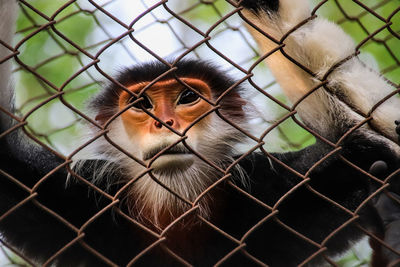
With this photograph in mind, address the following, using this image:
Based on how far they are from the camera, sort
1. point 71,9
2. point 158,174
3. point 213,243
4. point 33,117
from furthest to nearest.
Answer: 1. point 71,9
2. point 33,117
3. point 213,243
4. point 158,174

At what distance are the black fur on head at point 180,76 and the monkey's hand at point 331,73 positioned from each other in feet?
1.47

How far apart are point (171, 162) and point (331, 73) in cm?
75

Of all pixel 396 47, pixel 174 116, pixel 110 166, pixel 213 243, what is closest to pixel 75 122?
pixel 110 166

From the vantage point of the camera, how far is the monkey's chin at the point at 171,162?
7.68 feet

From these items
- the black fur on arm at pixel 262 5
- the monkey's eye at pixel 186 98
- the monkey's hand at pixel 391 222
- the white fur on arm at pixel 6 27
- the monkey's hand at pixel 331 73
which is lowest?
the monkey's hand at pixel 391 222

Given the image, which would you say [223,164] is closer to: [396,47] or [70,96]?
[70,96]

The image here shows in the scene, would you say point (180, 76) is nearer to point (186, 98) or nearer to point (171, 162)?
point (186, 98)

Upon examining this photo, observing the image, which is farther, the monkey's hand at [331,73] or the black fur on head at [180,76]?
the black fur on head at [180,76]

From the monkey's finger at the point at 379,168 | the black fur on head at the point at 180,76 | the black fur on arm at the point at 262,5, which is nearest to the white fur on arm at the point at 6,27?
the black fur on head at the point at 180,76

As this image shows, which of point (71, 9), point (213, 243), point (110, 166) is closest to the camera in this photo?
point (213, 243)

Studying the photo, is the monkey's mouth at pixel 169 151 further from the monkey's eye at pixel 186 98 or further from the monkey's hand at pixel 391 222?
the monkey's hand at pixel 391 222

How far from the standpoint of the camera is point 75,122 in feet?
10.8

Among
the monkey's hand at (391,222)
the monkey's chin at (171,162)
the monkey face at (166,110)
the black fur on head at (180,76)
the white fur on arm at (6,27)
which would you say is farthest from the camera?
the black fur on head at (180,76)

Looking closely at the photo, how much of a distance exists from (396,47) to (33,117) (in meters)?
2.61
